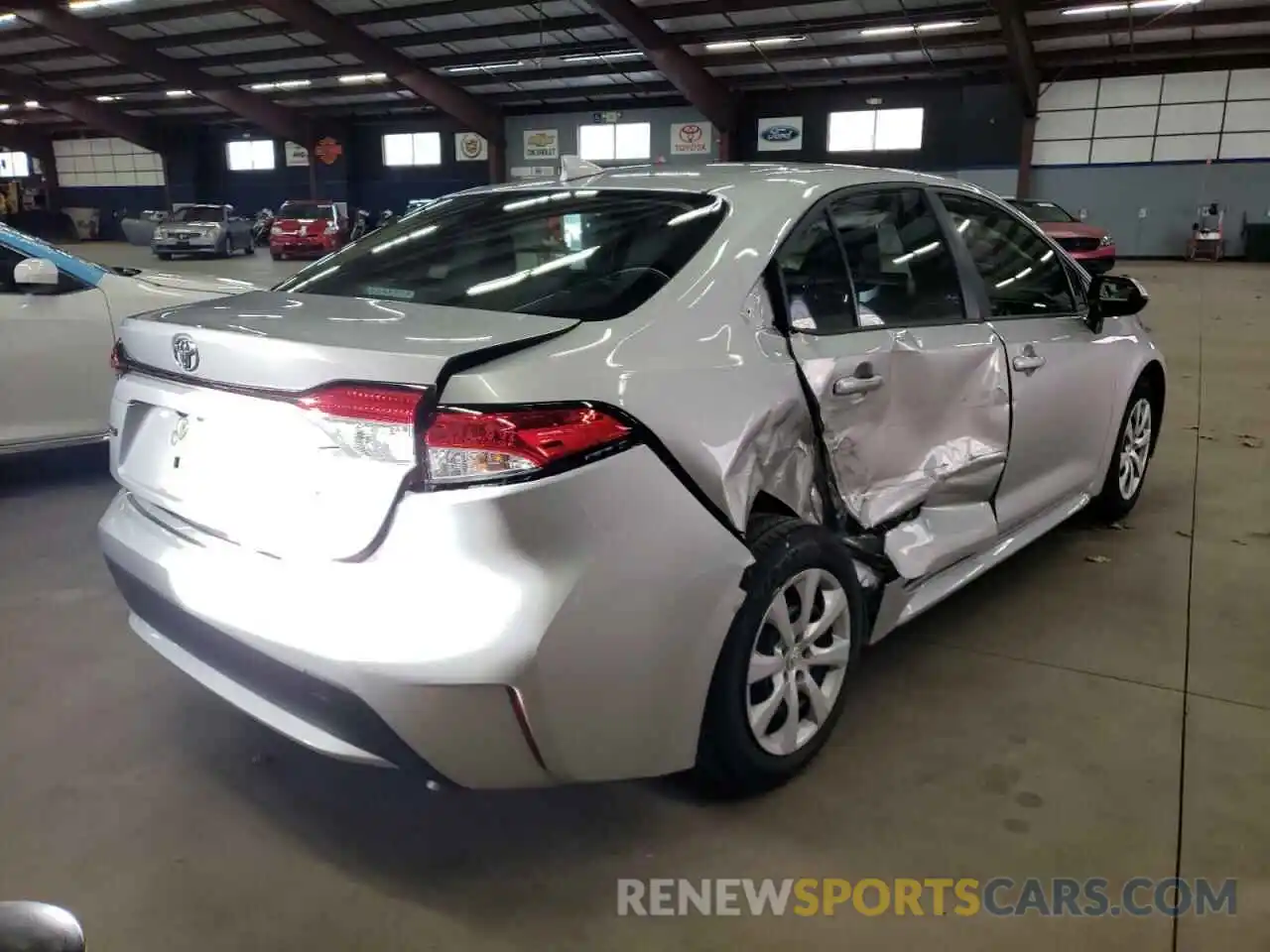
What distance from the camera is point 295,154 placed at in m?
33.6

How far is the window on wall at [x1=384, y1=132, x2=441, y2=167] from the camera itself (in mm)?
31578

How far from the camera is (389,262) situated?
7.89ft

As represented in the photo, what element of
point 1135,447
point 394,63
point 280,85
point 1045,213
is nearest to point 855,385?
point 1135,447

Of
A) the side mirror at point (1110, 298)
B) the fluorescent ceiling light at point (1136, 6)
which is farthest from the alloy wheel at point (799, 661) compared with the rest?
the fluorescent ceiling light at point (1136, 6)

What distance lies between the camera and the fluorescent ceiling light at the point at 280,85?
27.5 m

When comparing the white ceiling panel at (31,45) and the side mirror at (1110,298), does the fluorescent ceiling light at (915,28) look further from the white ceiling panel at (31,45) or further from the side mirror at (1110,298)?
the white ceiling panel at (31,45)

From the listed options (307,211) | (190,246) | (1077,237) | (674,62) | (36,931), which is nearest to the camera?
(36,931)

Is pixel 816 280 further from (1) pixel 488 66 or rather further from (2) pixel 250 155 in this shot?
(2) pixel 250 155

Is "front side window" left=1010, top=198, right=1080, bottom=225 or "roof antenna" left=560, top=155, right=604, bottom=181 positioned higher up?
"roof antenna" left=560, top=155, right=604, bottom=181

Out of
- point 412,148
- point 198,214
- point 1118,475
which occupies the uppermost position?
point 412,148

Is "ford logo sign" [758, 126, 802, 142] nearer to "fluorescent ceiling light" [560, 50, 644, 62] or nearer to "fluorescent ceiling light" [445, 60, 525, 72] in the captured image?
"fluorescent ceiling light" [560, 50, 644, 62]

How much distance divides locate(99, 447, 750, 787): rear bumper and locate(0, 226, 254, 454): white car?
9.62 feet

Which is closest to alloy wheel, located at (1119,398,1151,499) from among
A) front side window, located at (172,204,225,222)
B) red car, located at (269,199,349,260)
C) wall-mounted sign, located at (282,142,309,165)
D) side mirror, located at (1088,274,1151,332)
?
side mirror, located at (1088,274,1151,332)

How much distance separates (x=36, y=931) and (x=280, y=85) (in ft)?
102
